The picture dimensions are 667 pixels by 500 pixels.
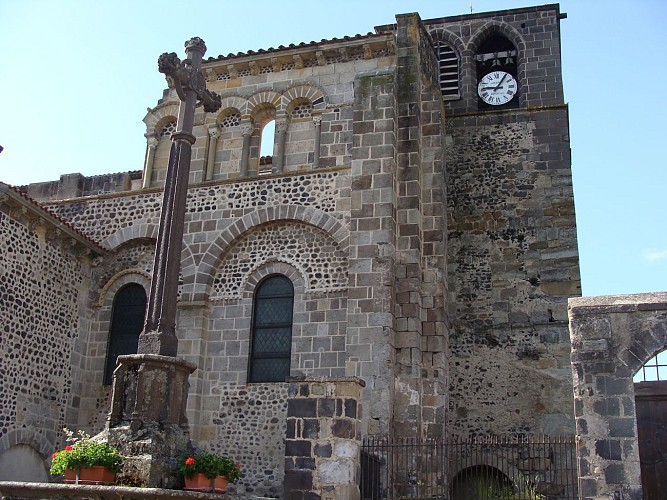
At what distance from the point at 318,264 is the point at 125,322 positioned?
161 inches

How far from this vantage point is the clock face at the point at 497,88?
62.6 ft

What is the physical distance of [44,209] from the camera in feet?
45.8

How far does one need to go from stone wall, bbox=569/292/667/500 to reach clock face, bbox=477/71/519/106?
36.1ft

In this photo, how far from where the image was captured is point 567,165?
17.1 m

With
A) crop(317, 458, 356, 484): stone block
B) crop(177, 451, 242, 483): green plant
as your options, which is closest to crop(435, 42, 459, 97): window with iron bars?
crop(317, 458, 356, 484): stone block

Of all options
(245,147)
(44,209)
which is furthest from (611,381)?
(44,209)

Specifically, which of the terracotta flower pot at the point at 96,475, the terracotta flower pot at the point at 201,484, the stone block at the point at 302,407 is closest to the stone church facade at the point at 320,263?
the stone block at the point at 302,407

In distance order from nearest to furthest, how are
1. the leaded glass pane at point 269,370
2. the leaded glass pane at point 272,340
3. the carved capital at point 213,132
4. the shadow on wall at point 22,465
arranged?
the shadow on wall at point 22,465 < the leaded glass pane at point 269,370 < the leaded glass pane at point 272,340 < the carved capital at point 213,132

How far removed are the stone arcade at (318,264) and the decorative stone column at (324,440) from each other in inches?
114

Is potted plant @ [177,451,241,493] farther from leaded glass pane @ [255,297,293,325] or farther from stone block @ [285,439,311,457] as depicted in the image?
leaded glass pane @ [255,297,293,325]

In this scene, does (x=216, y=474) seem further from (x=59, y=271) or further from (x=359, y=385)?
(x=59, y=271)

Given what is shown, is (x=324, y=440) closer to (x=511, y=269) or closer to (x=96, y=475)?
(x=96, y=475)

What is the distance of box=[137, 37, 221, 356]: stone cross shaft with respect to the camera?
372 inches

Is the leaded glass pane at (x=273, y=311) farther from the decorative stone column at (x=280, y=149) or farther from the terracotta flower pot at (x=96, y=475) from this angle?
the terracotta flower pot at (x=96, y=475)
